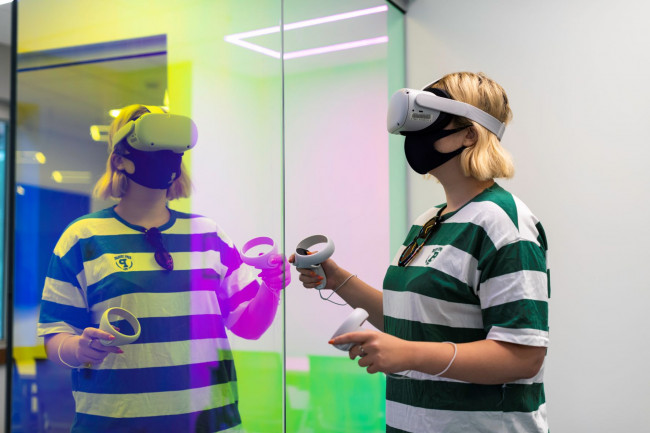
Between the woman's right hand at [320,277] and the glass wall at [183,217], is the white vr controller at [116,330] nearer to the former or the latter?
the glass wall at [183,217]

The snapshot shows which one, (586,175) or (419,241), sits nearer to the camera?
(419,241)

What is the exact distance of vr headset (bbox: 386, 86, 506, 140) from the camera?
1.47 meters

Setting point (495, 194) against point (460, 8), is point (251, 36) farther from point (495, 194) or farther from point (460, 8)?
point (460, 8)

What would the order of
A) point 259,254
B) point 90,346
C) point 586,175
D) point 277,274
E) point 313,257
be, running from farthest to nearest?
point 586,175
point 277,274
point 259,254
point 313,257
point 90,346

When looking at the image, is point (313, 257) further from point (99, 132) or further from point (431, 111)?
point (99, 132)

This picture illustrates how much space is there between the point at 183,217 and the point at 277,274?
20.4 inches

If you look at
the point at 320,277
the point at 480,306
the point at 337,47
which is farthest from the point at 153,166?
the point at 337,47

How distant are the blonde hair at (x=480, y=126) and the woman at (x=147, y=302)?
66 centimetres

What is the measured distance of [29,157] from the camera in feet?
4.15

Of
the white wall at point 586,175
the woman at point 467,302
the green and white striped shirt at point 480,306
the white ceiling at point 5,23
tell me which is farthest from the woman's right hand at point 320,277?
the white wall at point 586,175

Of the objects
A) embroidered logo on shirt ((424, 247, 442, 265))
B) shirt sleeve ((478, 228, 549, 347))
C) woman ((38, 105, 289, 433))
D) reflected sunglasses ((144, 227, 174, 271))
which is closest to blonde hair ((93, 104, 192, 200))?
woman ((38, 105, 289, 433))

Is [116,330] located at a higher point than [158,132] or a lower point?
lower

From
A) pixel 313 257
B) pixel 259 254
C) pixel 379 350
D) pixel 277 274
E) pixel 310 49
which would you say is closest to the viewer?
pixel 379 350

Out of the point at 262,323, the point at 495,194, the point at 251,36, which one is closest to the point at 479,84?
the point at 495,194
